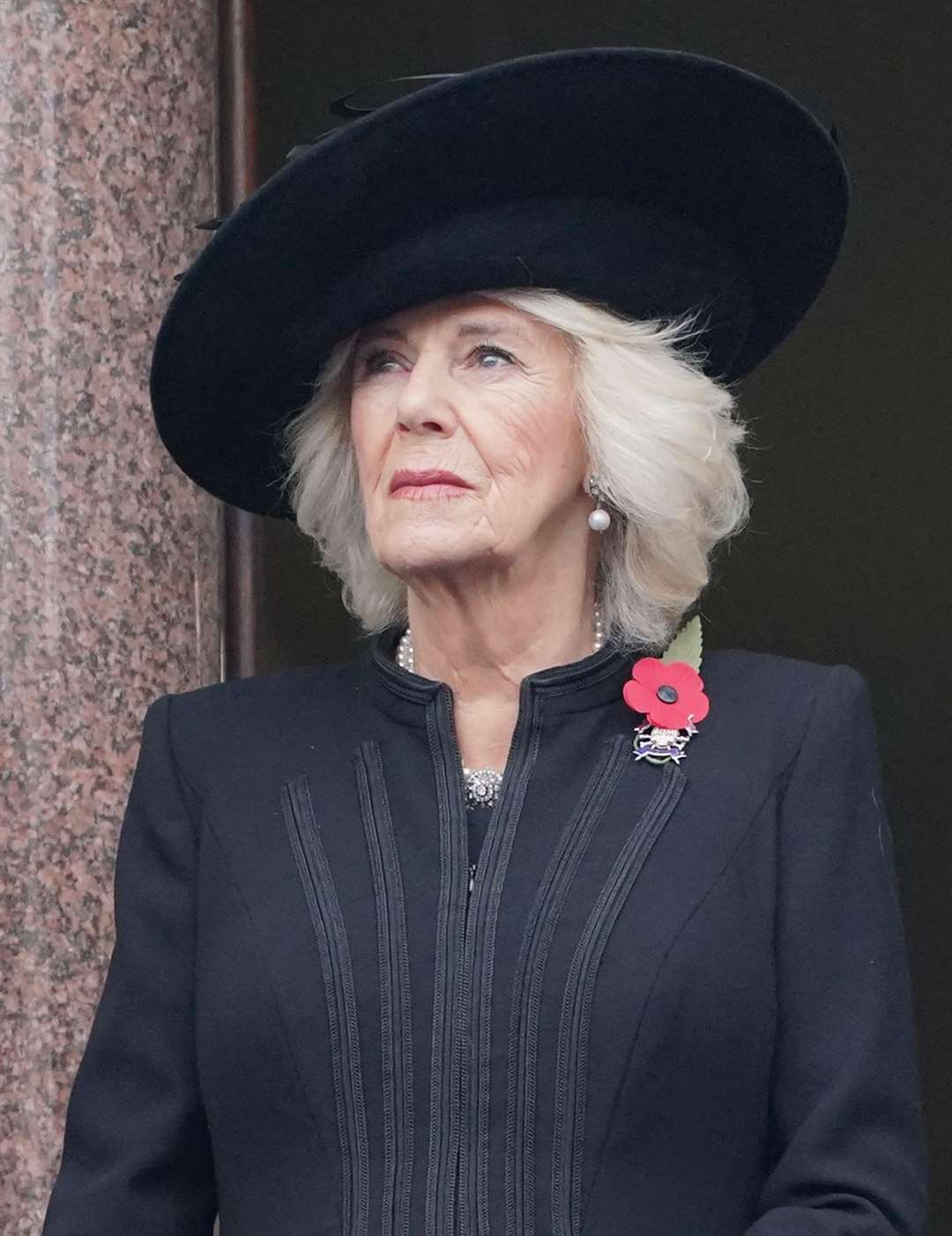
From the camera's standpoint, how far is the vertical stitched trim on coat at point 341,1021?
269 centimetres

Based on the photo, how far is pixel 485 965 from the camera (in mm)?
2715

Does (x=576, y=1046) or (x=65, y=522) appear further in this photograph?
(x=65, y=522)

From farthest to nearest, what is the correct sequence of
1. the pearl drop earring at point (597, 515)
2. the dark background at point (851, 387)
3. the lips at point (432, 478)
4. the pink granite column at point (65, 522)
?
1. the dark background at point (851, 387)
2. the pink granite column at point (65, 522)
3. the pearl drop earring at point (597, 515)
4. the lips at point (432, 478)

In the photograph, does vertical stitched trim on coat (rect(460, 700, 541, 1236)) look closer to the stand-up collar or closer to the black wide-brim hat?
the stand-up collar

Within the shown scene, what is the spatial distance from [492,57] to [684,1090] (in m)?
2.11

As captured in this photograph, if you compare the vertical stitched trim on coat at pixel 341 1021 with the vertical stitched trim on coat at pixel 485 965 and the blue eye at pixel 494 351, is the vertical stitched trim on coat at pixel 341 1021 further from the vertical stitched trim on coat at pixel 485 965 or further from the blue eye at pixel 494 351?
the blue eye at pixel 494 351

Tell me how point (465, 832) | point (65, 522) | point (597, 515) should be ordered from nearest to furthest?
point (465, 832) < point (597, 515) < point (65, 522)

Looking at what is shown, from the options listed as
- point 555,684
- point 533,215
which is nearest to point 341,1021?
point 555,684

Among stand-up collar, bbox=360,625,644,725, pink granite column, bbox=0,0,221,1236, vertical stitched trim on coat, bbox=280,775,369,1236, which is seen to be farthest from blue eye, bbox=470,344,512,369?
pink granite column, bbox=0,0,221,1236

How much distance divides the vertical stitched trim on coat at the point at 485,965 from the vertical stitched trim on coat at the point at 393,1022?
7cm

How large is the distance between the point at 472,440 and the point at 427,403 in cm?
7

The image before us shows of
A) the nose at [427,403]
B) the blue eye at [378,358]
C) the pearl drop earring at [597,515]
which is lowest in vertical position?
the pearl drop earring at [597,515]

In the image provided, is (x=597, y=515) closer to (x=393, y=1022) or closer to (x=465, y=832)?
(x=465, y=832)

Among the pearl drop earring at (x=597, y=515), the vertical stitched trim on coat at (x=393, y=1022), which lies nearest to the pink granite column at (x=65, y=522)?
the vertical stitched trim on coat at (x=393, y=1022)
